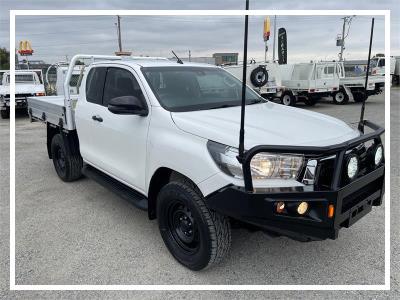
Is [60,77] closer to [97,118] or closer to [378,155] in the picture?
[97,118]

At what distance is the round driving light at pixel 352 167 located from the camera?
8.76 feet

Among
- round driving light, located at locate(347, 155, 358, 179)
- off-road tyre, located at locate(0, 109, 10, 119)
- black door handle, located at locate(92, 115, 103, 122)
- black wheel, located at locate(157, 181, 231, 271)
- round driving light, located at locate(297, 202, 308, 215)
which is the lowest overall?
black wheel, located at locate(157, 181, 231, 271)

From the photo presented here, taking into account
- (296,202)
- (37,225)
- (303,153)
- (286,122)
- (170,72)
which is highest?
(170,72)

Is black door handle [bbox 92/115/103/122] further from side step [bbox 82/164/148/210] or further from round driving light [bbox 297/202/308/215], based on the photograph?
round driving light [bbox 297/202/308/215]

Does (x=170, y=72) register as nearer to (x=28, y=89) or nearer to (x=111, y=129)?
(x=111, y=129)

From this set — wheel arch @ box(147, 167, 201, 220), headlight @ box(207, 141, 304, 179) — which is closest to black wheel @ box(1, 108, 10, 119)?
wheel arch @ box(147, 167, 201, 220)

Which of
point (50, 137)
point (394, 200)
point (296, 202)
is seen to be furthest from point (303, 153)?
point (50, 137)

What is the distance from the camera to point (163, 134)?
325 cm

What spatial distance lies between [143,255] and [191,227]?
63 cm

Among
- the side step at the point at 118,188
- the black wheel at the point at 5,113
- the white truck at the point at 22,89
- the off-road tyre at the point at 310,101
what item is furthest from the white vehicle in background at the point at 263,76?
the side step at the point at 118,188

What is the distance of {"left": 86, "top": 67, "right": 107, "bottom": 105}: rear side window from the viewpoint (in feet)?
14.5

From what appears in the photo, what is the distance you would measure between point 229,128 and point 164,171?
823mm

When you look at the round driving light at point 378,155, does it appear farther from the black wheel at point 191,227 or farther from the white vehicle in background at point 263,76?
the white vehicle in background at point 263,76

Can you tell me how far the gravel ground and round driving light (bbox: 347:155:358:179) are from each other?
3.14 feet
